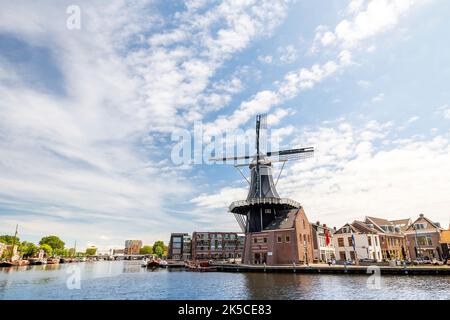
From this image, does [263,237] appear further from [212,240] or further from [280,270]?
[212,240]

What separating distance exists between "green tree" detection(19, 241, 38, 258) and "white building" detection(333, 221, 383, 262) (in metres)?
116

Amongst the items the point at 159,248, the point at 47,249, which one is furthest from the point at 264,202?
the point at 159,248

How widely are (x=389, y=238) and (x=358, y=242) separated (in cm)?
913

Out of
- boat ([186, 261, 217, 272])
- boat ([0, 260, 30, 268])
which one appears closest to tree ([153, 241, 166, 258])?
boat ([0, 260, 30, 268])

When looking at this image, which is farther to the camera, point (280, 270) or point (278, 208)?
point (278, 208)

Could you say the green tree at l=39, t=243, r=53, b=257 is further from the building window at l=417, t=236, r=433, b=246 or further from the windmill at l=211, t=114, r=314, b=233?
the building window at l=417, t=236, r=433, b=246

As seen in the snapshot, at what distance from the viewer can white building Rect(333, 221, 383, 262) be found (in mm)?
54344

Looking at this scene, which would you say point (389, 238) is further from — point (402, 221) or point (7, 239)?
point (7, 239)

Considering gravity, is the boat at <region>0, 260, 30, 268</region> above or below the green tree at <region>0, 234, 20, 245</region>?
below

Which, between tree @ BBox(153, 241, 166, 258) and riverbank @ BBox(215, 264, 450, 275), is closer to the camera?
riverbank @ BBox(215, 264, 450, 275)

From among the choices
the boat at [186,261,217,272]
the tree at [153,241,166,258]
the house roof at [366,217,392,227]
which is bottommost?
the boat at [186,261,217,272]

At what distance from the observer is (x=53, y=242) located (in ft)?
427
